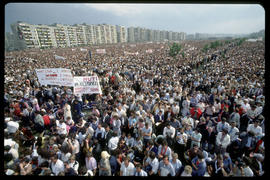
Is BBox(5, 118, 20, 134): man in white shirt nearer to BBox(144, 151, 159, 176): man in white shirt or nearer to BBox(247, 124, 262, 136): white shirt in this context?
BBox(144, 151, 159, 176): man in white shirt

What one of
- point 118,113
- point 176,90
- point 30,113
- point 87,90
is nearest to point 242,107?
point 176,90

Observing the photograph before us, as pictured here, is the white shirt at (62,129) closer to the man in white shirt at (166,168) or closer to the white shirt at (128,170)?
the white shirt at (128,170)

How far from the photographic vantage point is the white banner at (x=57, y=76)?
22.5 ft

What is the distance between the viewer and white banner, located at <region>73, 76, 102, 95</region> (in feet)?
20.2

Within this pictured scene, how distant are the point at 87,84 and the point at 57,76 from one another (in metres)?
1.93

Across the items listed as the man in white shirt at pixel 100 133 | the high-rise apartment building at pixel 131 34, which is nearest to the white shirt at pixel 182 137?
the man in white shirt at pixel 100 133

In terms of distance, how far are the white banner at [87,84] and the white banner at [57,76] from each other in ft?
2.50

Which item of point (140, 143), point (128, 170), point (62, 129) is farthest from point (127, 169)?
point (62, 129)

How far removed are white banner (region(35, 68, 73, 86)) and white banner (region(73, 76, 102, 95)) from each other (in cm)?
76

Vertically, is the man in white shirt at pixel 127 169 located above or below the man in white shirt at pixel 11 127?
below

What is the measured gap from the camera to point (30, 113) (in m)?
6.59

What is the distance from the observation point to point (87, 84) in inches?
245
